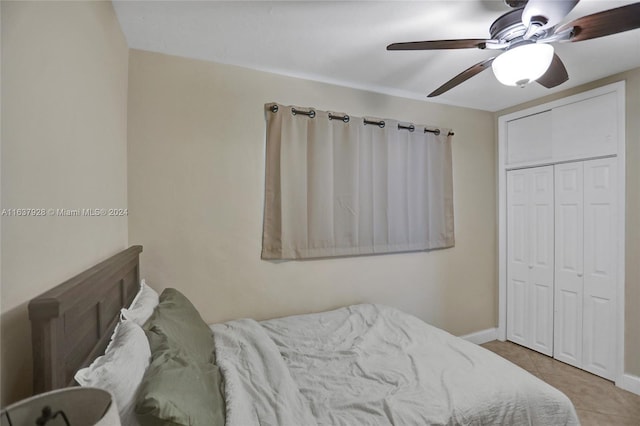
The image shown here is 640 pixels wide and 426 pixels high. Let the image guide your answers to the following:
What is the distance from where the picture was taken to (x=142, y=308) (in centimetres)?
146

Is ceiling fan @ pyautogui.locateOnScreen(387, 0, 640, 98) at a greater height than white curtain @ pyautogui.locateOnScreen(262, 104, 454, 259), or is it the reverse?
ceiling fan @ pyautogui.locateOnScreen(387, 0, 640, 98)

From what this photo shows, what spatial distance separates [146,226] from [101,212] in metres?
0.64

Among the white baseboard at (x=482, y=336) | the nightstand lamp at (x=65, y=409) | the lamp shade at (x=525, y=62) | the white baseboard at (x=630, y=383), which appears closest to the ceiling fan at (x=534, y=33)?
the lamp shade at (x=525, y=62)

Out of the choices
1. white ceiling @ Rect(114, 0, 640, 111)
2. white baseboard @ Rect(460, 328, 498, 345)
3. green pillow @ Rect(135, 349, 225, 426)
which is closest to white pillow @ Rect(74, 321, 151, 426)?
green pillow @ Rect(135, 349, 225, 426)

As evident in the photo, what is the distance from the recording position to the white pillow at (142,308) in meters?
1.33

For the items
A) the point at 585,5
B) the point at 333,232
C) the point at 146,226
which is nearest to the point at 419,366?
the point at 333,232

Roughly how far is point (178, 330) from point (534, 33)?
2.24 metres

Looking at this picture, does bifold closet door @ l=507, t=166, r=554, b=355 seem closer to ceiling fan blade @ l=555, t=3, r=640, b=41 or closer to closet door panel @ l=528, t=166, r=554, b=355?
closet door panel @ l=528, t=166, r=554, b=355

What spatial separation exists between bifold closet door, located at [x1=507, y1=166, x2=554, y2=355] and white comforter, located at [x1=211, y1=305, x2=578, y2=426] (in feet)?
5.98

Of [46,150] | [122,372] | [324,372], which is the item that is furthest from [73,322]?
[324,372]

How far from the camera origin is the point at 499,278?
10.8 ft

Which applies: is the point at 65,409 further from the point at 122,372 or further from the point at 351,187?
the point at 351,187

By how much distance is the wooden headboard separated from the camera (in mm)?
728

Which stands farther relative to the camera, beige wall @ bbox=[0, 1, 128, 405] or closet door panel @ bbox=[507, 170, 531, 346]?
closet door panel @ bbox=[507, 170, 531, 346]
